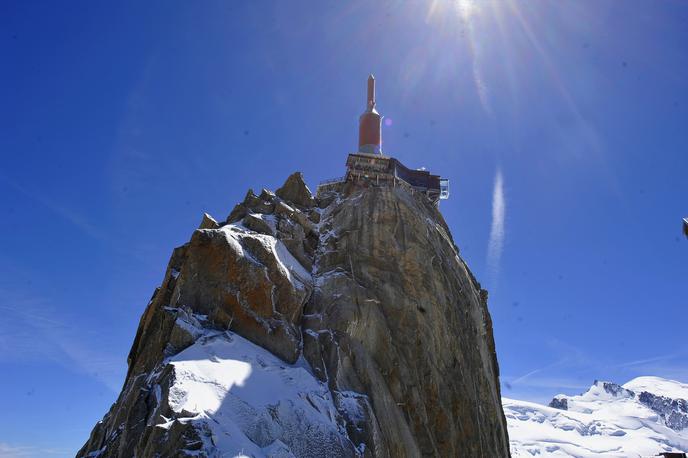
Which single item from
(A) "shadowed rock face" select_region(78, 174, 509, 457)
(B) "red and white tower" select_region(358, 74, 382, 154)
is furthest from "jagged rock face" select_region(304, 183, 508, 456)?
(B) "red and white tower" select_region(358, 74, 382, 154)

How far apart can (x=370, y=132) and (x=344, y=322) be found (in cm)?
4228

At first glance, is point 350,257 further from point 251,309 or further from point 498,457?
point 498,457

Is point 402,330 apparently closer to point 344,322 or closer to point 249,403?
point 344,322

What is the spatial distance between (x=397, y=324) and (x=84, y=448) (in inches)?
1054

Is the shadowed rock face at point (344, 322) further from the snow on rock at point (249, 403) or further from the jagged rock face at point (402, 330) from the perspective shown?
the snow on rock at point (249, 403)

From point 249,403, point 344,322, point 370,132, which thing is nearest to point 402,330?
point 344,322

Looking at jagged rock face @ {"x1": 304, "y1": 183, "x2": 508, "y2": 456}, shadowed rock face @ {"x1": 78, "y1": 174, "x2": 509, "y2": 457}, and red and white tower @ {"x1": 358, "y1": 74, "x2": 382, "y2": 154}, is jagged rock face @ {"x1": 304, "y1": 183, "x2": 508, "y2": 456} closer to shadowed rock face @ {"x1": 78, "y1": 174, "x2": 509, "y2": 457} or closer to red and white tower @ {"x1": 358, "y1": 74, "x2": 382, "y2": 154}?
shadowed rock face @ {"x1": 78, "y1": 174, "x2": 509, "y2": 457}

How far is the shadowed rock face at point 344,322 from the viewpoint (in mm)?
34281

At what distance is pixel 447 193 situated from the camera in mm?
76312

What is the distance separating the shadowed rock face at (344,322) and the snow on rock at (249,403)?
17.9 inches

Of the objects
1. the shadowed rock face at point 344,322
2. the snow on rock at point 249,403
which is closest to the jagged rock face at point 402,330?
the shadowed rock face at point 344,322

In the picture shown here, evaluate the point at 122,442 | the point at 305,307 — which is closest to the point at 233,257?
the point at 305,307

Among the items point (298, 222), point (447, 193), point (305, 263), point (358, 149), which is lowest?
point (305, 263)

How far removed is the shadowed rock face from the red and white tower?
1743 cm
